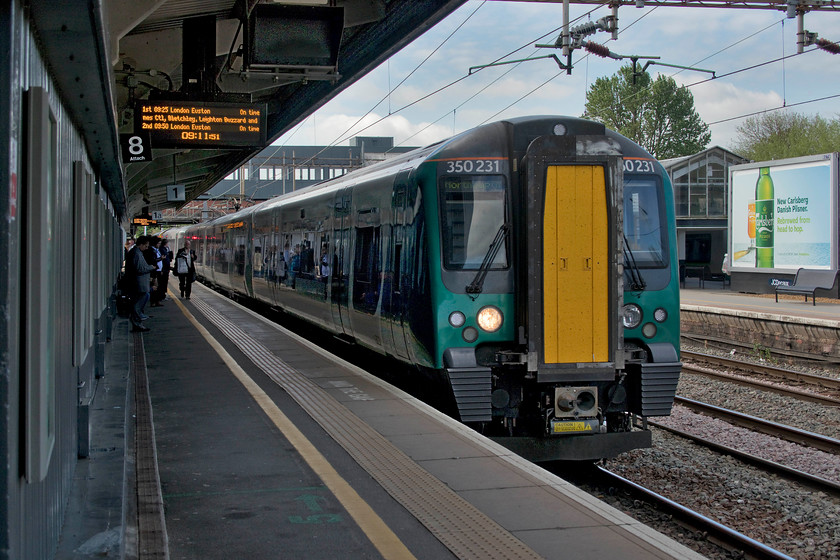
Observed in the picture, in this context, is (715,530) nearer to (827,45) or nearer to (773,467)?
(773,467)

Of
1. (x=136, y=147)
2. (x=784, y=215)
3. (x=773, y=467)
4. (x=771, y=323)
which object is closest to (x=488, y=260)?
(x=773, y=467)

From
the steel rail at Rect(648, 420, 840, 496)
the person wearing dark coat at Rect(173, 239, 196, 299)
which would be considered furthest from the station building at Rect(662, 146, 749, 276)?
the steel rail at Rect(648, 420, 840, 496)

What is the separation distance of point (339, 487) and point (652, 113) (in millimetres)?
58392

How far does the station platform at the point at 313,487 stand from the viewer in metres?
4.39

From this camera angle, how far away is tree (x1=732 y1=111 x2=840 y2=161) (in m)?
51.2

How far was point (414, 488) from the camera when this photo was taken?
5.43m

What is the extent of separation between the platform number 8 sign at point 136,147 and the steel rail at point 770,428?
8136 millimetres

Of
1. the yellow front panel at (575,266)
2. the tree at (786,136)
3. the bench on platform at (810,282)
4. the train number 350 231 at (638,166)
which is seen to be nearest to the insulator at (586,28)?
the train number 350 231 at (638,166)

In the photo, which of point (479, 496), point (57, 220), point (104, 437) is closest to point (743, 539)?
point (479, 496)

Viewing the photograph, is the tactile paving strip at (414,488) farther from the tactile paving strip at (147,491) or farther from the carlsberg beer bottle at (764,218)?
the carlsberg beer bottle at (764,218)

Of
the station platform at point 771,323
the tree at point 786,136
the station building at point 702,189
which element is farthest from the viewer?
the tree at point 786,136

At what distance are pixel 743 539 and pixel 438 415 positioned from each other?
266 cm

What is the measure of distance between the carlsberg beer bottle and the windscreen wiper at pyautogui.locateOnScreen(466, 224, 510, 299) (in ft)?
53.3

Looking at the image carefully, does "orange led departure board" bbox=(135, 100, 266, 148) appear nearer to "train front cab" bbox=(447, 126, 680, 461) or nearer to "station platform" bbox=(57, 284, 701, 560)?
"station platform" bbox=(57, 284, 701, 560)
